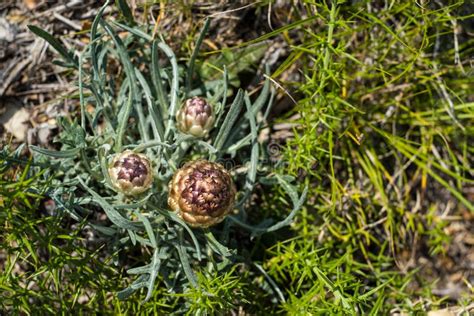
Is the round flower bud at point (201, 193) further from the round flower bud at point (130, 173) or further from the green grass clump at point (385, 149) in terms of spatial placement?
the green grass clump at point (385, 149)

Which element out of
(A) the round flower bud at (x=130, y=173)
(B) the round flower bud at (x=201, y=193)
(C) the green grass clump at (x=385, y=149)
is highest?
(A) the round flower bud at (x=130, y=173)

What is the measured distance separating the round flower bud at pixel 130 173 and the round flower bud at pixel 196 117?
23 centimetres

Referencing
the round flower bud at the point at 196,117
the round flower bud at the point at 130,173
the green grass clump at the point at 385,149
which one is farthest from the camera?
the green grass clump at the point at 385,149

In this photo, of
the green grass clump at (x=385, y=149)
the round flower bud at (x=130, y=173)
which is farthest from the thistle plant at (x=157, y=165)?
the green grass clump at (x=385, y=149)

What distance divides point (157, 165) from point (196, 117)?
0.89 ft

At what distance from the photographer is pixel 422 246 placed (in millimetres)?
3125

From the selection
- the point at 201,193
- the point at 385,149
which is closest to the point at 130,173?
the point at 201,193

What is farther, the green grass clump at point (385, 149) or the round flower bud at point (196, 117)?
the green grass clump at point (385, 149)

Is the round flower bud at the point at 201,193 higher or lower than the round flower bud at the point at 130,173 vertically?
lower

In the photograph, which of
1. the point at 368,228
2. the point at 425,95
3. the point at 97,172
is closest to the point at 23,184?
the point at 97,172

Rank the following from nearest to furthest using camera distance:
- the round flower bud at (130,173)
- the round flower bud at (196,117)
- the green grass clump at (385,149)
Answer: the round flower bud at (130,173)
the round flower bud at (196,117)
the green grass clump at (385,149)

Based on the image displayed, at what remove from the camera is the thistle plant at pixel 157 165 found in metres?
2.09

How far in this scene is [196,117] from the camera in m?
2.21

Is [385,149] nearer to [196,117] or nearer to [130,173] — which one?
[196,117]
